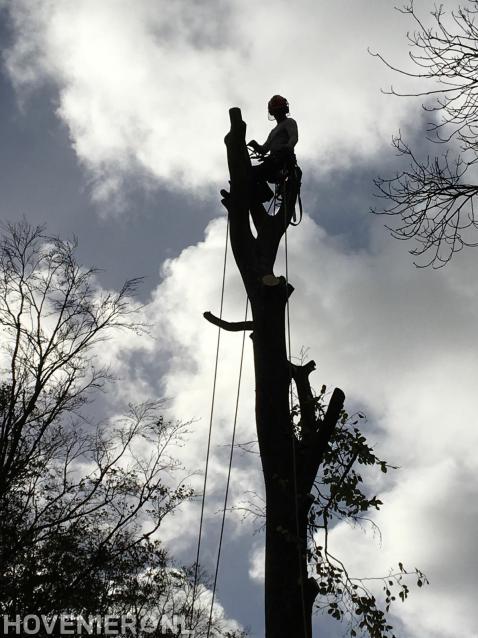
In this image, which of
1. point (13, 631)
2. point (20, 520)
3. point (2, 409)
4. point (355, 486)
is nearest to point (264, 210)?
point (355, 486)

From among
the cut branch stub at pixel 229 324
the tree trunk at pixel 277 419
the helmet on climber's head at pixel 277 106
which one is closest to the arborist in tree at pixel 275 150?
the helmet on climber's head at pixel 277 106

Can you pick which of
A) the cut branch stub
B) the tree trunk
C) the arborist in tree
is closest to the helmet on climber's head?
the arborist in tree

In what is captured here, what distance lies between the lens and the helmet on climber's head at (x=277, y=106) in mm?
5926

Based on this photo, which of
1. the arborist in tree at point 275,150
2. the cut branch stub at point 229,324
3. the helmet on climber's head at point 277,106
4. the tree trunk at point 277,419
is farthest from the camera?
the helmet on climber's head at point 277,106

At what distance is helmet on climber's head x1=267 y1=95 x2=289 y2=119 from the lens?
593 centimetres

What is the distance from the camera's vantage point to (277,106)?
592cm

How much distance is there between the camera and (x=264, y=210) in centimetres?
490

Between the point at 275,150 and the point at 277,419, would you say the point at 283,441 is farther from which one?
the point at 275,150

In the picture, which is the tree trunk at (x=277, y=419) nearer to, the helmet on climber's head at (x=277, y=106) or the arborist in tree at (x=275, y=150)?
the arborist in tree at (x=275, y=150)

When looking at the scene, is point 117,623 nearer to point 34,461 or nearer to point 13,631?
point 13,631

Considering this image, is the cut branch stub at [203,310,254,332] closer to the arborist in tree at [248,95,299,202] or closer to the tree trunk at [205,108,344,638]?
the tree trunk at [205,108,344,638]

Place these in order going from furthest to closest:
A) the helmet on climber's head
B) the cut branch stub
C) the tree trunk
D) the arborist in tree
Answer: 1. the helmet on climber's head
2. the arborist in tree
3. the cut branch stub
4. the tree trunk

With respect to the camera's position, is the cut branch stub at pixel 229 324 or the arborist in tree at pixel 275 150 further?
the arborist in tree at pixel 275 150

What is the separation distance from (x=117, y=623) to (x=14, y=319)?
715cm
